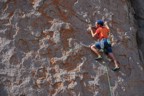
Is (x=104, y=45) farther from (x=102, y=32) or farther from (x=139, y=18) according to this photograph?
(x=139, y=18)

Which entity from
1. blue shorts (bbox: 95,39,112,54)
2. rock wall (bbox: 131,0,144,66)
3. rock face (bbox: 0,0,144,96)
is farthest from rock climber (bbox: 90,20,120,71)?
rock wall (bbox: 131,0,144,66)

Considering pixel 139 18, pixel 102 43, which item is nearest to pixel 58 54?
pixel 102 43

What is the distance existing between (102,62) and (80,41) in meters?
0.55

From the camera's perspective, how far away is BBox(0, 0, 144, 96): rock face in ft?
23.9

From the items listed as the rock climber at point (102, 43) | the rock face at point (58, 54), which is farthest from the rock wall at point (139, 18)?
the rock climber at point (102, 43)

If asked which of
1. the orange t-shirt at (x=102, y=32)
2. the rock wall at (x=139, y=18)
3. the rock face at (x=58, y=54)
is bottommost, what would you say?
the rock wall at (x=139, y=18)

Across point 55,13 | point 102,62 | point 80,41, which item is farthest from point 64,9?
point 102,62

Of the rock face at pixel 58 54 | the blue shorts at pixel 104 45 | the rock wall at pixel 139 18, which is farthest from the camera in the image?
the rock wall at pixel 139 18

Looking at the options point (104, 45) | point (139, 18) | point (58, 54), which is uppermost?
point (104, 45)

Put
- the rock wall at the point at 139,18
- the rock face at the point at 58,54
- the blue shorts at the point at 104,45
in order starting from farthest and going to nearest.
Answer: the rock wall at the point at 139,18
the blue shorts at the point at 104,45
the rock face at the point at 58,54

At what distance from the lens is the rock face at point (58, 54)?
7285mm

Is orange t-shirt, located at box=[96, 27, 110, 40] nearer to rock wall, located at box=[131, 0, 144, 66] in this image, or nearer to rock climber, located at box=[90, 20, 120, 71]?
rock climber, located at box=[90, 20, 120, 71]

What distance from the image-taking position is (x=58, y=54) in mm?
7570

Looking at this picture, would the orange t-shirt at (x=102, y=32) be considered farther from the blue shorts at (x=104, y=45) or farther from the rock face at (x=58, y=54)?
the rock face at (x=58, y=54)
